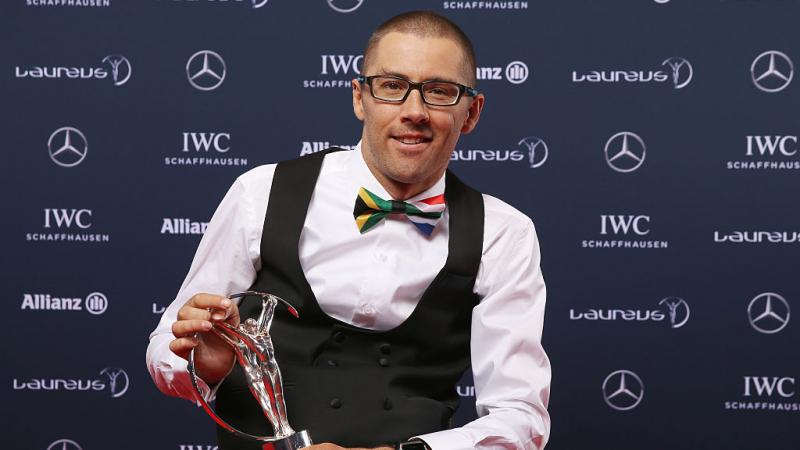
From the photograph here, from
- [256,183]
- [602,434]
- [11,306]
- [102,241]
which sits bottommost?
[602,434]

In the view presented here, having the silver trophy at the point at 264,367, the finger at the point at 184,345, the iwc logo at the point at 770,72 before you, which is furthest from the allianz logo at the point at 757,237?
the finger at the point at 184,345

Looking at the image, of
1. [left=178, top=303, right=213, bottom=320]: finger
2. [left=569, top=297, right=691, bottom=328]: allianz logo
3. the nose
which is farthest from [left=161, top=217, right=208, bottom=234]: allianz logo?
[left=178, top=303, right=213, bottom=320]: finger

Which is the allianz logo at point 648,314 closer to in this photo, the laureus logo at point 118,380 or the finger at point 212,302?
the laureus logo at point 118,380

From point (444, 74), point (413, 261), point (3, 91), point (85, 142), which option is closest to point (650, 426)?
point (413, 261)

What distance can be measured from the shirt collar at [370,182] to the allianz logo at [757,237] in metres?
1.69

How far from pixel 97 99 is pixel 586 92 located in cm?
178

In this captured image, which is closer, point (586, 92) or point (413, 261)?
point (413, 261)

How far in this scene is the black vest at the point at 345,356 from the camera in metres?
1.74

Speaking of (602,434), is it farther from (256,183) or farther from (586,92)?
(256,183)

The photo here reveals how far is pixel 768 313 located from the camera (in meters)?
3.22

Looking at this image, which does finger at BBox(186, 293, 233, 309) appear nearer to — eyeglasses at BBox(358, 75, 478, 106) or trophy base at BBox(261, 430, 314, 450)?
trophy base at BBox(261, 430, 314, 450)

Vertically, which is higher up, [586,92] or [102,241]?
[586,92]

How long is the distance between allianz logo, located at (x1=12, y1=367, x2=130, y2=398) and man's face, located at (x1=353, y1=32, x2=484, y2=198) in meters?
1.93

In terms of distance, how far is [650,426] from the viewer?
3.28 metres
